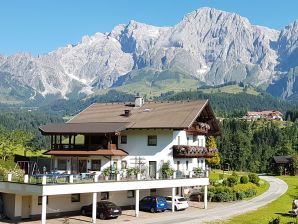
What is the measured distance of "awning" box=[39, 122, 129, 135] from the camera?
57000mm

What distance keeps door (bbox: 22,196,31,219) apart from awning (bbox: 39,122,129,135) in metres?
12.9

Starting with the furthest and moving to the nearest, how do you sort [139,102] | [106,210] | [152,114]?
[139,102], [152,114], [106,210]

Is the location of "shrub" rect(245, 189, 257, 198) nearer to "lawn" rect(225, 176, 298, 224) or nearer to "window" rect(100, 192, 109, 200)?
"lawn" rect(225, 176, 298, 224)

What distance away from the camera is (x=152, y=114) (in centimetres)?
6344

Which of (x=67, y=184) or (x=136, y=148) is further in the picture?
(x=136, y=148)

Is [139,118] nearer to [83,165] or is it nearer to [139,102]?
[139,102]

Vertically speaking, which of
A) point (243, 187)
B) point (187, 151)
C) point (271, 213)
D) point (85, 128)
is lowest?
point (271, 213)

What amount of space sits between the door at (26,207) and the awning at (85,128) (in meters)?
12.9

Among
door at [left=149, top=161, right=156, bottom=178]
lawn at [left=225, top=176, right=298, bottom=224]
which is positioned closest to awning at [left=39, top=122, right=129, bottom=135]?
door at [left=149, top=161, right=156, bottom=178]

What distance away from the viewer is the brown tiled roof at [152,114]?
59.6 metres

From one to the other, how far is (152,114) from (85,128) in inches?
375

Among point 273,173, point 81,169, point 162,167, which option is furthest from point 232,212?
point 273,173

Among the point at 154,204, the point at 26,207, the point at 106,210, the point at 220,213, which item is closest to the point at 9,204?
the point at 26,207

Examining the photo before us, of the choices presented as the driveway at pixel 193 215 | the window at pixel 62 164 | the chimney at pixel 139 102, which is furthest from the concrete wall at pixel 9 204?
the chimney at pixel 139 102
